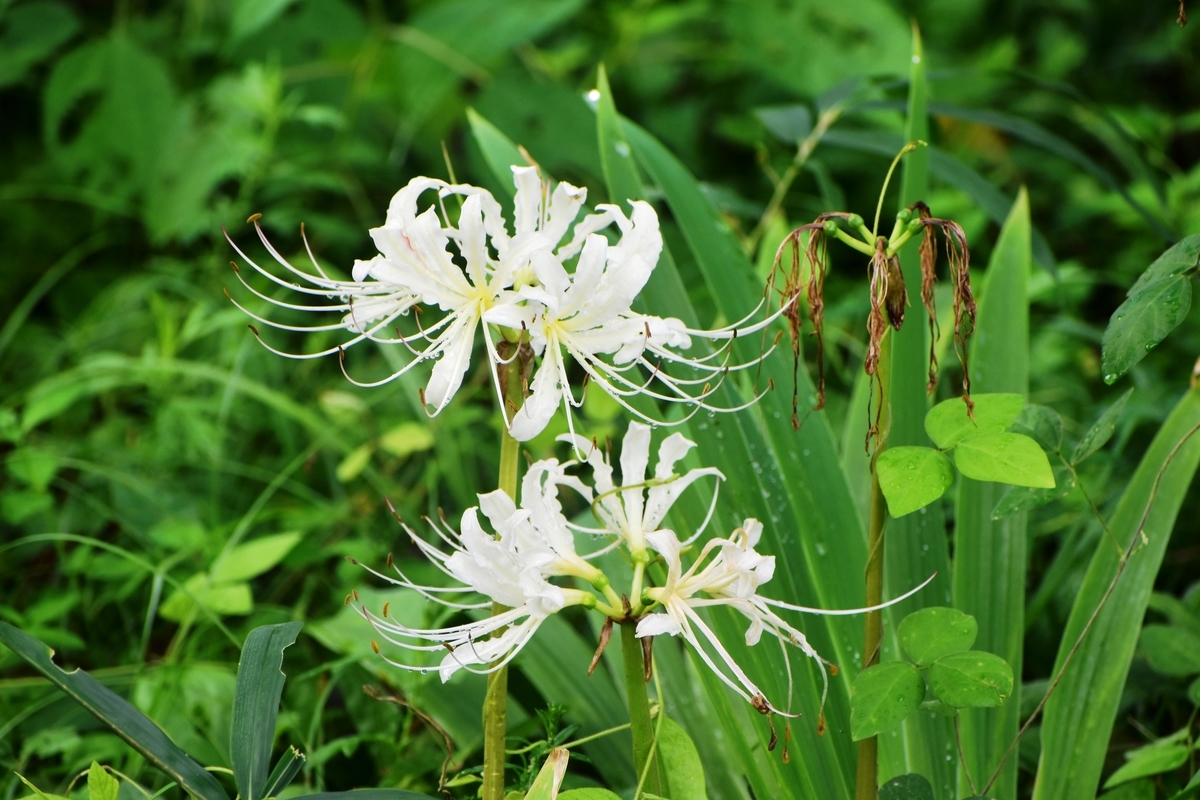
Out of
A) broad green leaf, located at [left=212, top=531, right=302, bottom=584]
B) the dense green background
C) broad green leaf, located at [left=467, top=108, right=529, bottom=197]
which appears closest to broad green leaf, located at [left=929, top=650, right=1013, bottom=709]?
the dense green background

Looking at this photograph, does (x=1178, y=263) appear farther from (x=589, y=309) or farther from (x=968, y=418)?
(x=589, y=309)

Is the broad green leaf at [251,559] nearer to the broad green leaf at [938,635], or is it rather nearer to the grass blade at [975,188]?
the broad green leaf at [938,635]

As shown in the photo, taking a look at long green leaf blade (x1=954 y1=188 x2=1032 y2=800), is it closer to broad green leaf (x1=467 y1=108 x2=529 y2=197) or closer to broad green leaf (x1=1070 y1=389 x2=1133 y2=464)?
broad green leaf (x1=1070 y1=389 x2=1133 y2=464)

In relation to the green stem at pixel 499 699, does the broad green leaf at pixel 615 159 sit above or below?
above

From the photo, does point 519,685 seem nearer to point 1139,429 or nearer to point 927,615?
point 927,615

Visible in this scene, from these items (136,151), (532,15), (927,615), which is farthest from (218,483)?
(927,615)

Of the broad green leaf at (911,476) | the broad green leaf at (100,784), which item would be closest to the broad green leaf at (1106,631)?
the broad green leaf at (911,476)
